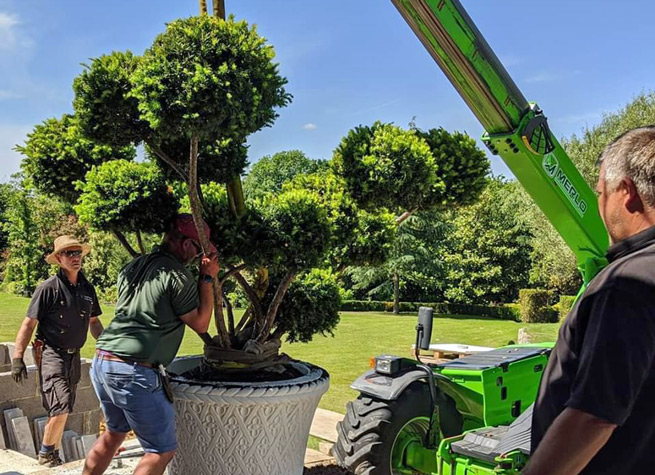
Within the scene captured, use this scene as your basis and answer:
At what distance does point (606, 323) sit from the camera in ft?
4.03

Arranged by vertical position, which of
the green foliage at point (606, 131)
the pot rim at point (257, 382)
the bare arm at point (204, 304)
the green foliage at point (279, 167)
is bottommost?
the pot rim at point (257, 382)

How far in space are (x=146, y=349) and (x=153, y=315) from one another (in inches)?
7.1

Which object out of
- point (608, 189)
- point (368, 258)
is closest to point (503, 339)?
point (368, 258)

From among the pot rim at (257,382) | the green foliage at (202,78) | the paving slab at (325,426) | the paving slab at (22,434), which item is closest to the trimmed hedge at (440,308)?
the paving slab at (325,426)

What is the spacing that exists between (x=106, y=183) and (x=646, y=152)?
3.57m

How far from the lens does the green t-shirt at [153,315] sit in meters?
3.16

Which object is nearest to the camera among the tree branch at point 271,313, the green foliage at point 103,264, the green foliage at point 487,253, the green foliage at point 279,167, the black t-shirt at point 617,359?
the black t-shirt at point 617,359

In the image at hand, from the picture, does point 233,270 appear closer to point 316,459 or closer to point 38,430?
point 316,459

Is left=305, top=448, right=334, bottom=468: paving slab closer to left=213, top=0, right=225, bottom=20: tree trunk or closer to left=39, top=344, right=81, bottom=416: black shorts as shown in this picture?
left=39, top=344, right=81, bottom=416: black shorts

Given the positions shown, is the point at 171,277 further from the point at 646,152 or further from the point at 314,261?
the point at 646,152

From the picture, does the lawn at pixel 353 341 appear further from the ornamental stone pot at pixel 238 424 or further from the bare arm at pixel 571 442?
the bare arm at pixel 571 442

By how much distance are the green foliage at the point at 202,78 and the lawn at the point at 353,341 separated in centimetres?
383

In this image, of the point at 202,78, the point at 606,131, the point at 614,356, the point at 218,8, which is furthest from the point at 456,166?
the point at 606,131

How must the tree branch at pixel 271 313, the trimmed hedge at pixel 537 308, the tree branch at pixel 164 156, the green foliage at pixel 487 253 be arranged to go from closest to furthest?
the tree branch at pixel 164 156
the tree branch at pixel 271 313
the trimmed hedge at pixel 537 308
the green foliage at pixel 487 253
